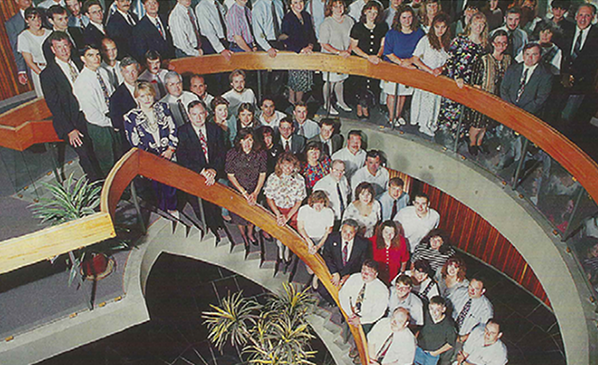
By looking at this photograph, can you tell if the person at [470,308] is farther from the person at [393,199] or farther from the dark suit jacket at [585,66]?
the dark suit jacket at [585,66]

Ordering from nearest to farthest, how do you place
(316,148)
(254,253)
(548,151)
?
(548,151)
(316,148)
(254,253)

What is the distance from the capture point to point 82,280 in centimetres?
422

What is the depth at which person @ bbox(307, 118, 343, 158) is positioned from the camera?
18.1 feet

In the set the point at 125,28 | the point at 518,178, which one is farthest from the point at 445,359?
the point at 125,28

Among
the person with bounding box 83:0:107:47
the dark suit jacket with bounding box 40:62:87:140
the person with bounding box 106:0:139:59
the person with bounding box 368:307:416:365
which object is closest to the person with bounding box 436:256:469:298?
the person with bounding box 368:307:416:365

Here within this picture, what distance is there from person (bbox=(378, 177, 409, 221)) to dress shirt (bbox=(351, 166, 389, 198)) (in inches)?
6.8

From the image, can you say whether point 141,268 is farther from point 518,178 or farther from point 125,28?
point 518,178

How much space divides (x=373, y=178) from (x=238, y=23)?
242cm

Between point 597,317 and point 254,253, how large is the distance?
313cm

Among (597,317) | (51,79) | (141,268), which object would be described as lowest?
(597,317)

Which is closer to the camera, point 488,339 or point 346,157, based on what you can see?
point 488,339

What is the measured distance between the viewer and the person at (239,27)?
606cm

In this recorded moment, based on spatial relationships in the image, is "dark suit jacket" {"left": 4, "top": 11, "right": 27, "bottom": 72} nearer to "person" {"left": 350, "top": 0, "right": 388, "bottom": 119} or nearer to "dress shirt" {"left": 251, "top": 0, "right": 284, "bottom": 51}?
"dress shirt" {"left": 251, "top": 0, "right": 284, "bottom": 51}

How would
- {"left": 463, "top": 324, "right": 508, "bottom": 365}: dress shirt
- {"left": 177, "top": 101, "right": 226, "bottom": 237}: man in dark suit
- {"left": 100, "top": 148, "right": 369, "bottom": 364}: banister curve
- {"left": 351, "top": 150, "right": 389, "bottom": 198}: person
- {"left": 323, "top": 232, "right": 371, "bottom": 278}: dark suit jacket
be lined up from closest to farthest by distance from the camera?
{"left": 100, "top": 148, "right": 369, "bottom": 364}: banister curve, {"left": 463, "top": 324, "right": 508, "bottom": 365}: dress shirt, {"left": 177, "top": 101, "right": 226, "bottom": 237}: man in dark suit, {"left": 323, "top": 232, "right": 371, "bottom": 278}: dark suit jacket, {"left": 351, "top": 150, "right": 389, "bottom": 198}: person
